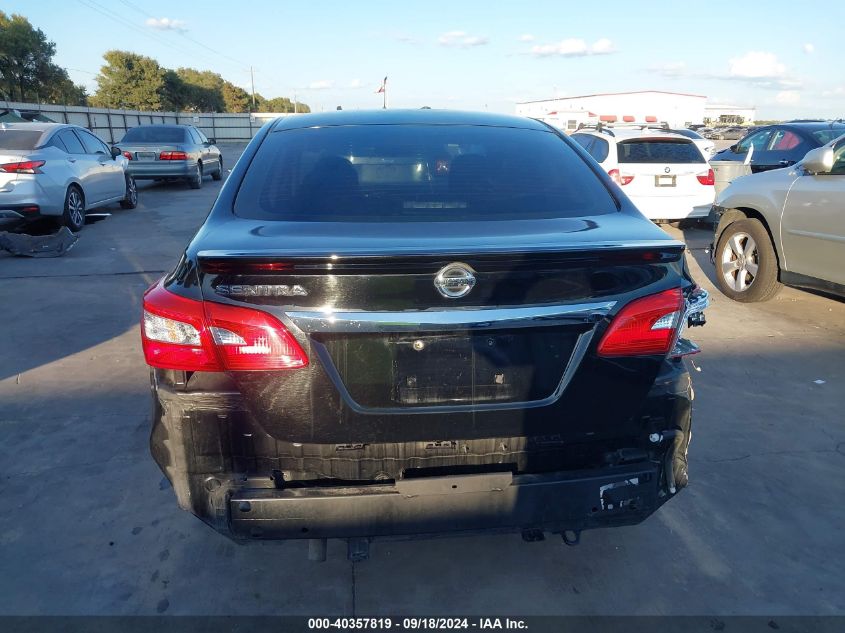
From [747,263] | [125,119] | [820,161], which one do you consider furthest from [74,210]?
[125,119]

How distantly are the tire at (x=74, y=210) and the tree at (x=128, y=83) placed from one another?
172 ft

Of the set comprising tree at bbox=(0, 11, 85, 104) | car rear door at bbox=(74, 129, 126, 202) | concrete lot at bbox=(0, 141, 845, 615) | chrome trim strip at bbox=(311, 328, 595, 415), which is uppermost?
tree at bbox=(0, 11, 85, 104)

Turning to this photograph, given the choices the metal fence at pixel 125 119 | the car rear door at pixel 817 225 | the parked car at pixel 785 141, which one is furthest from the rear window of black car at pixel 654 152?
the metal fence at pixel 125 119

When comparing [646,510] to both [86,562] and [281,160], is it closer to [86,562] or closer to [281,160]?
[281,160]

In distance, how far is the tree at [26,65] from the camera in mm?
40688

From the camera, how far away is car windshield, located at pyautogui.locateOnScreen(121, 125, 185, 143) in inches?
663

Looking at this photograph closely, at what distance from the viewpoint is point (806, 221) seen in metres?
5.78

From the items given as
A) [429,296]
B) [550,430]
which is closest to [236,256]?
[429,296]

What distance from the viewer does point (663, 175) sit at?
10.3m

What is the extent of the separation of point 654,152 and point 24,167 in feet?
30.5

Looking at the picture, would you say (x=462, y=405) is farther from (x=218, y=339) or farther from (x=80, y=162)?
(x=80, y=162)

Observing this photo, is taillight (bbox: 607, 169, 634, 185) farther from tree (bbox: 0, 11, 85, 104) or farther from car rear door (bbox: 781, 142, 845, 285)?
tree (bbox: 0, 11, 85, 104)

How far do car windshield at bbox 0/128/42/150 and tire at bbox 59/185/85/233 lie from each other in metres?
0.82

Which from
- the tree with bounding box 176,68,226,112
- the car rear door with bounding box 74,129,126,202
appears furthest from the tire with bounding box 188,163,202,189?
the tree with bounding box 176,68,226,112
